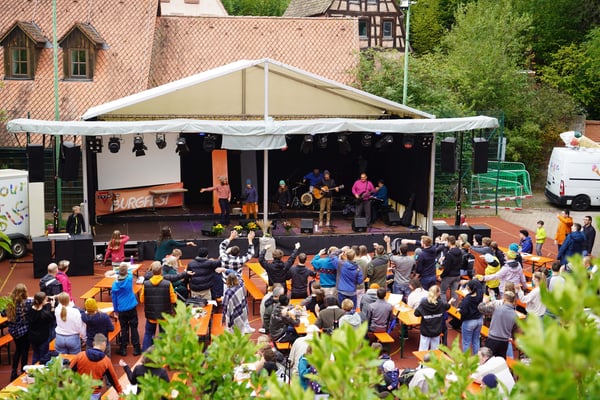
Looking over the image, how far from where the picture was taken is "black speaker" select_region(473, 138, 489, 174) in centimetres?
1641

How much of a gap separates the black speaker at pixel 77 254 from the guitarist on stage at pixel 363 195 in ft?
20.5

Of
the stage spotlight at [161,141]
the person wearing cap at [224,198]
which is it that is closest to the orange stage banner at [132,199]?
the person wearing cap at [224,198]

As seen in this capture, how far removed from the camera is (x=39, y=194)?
16125mm

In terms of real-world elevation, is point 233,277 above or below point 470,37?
below

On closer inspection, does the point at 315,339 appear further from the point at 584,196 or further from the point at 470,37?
the point at 470,37

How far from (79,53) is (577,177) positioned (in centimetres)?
1524

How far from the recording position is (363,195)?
18016mm

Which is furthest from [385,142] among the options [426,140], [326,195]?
[326,195]

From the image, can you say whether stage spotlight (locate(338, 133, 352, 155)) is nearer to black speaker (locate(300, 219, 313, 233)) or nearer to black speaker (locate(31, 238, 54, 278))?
black speaker (locate(300, 219, 313, 233))

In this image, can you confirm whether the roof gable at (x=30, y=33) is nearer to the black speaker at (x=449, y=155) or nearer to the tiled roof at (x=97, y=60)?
the tiled roof at (x=97, y=60)

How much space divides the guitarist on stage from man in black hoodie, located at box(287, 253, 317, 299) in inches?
271

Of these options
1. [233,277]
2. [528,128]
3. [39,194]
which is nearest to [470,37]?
[528,128]

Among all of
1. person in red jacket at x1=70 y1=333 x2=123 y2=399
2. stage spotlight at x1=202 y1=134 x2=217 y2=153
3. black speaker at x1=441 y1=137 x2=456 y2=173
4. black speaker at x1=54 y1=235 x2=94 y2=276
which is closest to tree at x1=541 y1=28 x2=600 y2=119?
black speaker at x1=441 y1=137 x2=456 y2=173

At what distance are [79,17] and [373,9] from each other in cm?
1365
